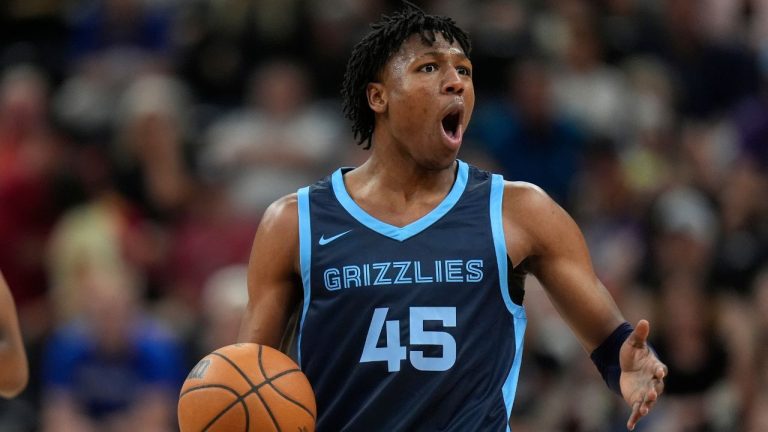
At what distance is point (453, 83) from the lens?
5.34 meters

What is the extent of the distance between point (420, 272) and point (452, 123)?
61cm

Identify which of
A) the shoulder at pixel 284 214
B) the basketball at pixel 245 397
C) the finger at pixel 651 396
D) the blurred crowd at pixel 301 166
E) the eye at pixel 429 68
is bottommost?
the blurred crowd at pixel 301 166

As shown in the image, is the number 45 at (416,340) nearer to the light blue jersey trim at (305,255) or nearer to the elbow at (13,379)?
the light blue jersey trim at (305,255)

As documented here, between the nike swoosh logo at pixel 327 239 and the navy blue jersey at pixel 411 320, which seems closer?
the navy blue jersey at pixel 411 320

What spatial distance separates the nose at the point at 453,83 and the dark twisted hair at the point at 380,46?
16cm

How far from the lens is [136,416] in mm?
9109

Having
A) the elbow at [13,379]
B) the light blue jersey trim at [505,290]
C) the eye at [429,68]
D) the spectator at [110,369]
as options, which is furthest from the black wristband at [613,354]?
the spectator at [110,369]

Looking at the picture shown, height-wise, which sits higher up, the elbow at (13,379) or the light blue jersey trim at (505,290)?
the light blue jersey trim at (505,290)

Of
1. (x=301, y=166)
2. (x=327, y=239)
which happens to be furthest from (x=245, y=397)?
(x=301, y=166)

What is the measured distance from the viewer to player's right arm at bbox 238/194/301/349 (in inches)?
214

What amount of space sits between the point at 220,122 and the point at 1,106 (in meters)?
1.80

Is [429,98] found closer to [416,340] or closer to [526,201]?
[526,201]

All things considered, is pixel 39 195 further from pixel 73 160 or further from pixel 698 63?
pixel 698 63

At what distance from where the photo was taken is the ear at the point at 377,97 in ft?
18.3
